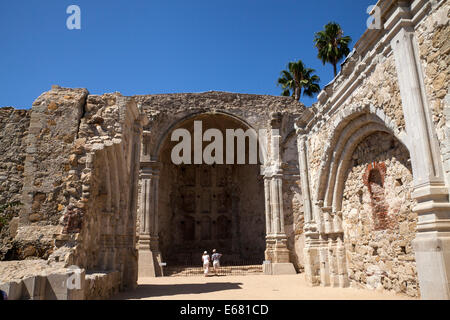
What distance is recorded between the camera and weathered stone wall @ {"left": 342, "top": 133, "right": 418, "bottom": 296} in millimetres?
5977

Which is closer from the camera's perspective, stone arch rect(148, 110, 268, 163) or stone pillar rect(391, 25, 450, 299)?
stone pillar rect(391, 25, 450, 299)

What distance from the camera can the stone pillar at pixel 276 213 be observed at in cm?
1411

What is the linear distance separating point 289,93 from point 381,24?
1828 cm

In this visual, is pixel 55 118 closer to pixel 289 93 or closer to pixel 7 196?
pixel 7 196

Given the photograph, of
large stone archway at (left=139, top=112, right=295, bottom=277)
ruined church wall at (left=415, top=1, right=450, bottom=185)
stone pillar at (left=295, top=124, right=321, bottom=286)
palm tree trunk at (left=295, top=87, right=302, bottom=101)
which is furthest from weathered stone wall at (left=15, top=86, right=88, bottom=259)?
palm tree trunk at (left=295, top=87, right=302, bottom=101)

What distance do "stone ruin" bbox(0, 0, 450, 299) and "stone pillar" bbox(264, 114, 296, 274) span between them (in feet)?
17.2

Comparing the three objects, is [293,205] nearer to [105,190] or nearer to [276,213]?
[276,213]

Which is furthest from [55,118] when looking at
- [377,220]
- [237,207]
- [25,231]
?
[237,207]

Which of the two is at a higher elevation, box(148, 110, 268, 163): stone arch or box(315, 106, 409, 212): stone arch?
box(148, 110, 268, 163): stone arch

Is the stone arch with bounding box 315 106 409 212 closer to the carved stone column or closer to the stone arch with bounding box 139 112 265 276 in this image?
the carved stone column

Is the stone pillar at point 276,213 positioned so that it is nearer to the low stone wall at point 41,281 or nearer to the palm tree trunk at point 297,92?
the palm tree trunk at point 297,92

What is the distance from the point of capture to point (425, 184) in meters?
4.57

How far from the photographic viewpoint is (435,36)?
15.2ft

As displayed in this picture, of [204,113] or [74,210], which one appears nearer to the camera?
[74,210]
